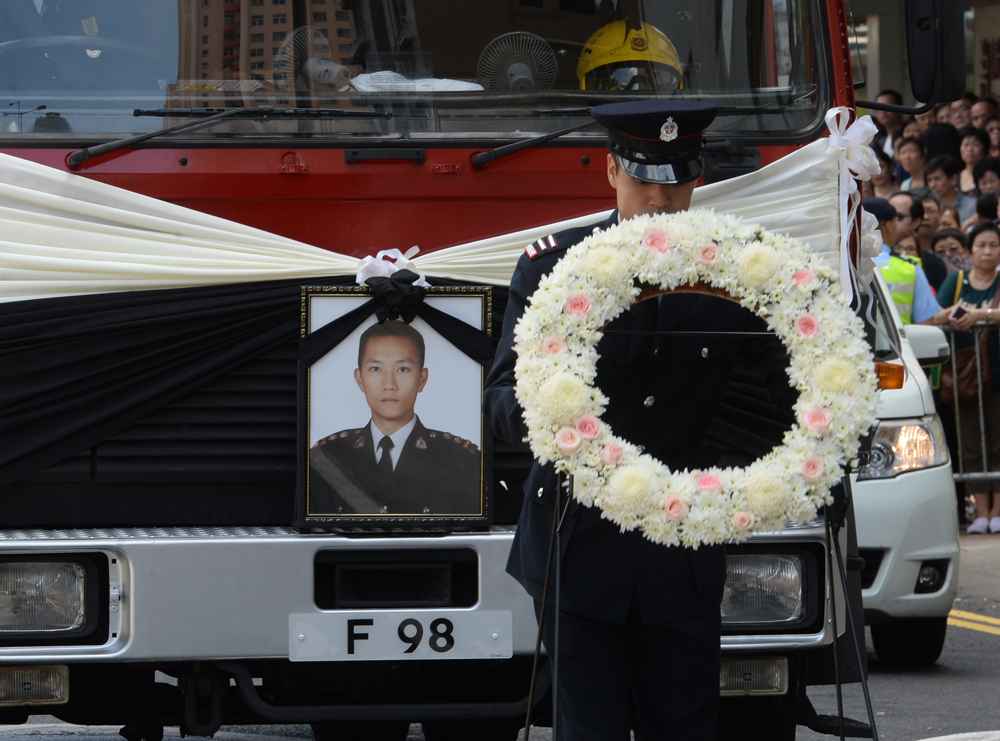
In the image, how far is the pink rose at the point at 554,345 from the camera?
3246 millimetres

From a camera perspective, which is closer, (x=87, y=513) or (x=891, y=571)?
(x=87, y=513)

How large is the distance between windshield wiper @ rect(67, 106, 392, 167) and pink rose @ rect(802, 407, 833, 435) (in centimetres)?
166

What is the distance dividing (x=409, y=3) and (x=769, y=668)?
212 cm

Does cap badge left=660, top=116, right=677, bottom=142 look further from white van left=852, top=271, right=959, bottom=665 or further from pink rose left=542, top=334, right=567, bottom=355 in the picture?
white van left=852, top=271, right=959, bottom=665

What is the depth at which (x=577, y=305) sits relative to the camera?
327 cm

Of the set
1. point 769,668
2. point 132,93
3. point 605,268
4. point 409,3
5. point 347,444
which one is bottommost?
point 769,668

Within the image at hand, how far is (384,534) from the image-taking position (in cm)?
414

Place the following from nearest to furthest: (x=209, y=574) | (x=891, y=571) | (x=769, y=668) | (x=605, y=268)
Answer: (x=605, y=268) → (x=209, y=574) → (x=769, y=668) → (x=891, y=571)

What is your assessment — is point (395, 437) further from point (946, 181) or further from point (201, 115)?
point (946, 181)

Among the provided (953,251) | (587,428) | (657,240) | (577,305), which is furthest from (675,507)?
(953,251)

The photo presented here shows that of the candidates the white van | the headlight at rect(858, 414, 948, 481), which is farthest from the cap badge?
the headlight at rect(858, 414, 948, 481)

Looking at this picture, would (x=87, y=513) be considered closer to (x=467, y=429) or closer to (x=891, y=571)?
(x=467, y=429)

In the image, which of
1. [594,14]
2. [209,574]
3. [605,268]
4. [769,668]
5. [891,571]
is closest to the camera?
[605,268]

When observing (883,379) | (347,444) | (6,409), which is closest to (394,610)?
(347,444)
